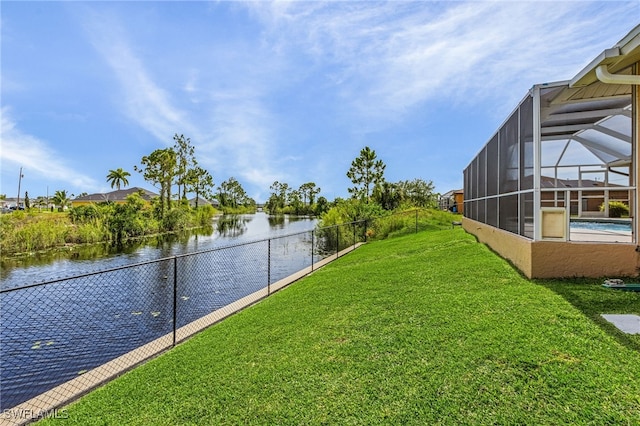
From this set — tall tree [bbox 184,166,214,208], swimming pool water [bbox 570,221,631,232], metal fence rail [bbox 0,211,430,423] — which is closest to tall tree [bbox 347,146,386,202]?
metal fence rail [bbox 0,211,430,423]

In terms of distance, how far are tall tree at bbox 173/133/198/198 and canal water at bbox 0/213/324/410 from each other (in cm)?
2527

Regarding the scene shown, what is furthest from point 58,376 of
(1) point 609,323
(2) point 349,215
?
(2) point 349,215

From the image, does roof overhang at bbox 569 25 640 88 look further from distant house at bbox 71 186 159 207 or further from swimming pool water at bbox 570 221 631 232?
distant house at bbox 71 186 159 207

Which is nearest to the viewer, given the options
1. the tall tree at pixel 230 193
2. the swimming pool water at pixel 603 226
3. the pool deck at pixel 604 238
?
the pool deck at pixel 604 238

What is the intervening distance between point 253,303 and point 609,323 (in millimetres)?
5041

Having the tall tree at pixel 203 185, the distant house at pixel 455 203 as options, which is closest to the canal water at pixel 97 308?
the distant house at pixel 455 203

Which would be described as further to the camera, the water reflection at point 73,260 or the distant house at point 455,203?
the distant house at point 455,203

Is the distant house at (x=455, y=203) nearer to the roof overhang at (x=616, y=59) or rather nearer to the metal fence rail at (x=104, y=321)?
the roof overhang at (x=616, y=59)

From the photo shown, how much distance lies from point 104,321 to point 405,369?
5989 millimetres

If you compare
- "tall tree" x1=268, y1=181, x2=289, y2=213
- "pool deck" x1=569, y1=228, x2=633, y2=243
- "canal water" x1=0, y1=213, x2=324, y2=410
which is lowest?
"canal water" x1=0, y1=213, x2=324, y2=410

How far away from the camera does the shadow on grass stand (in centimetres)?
300

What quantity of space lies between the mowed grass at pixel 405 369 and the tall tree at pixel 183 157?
35615 mm

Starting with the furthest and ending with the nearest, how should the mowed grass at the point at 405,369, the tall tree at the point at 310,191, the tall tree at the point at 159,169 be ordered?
the tall tree at the point at 310,191, the tall tree at the point at 159,169, the mowed grass at the point at 405,369

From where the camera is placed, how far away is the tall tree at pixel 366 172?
104ft
